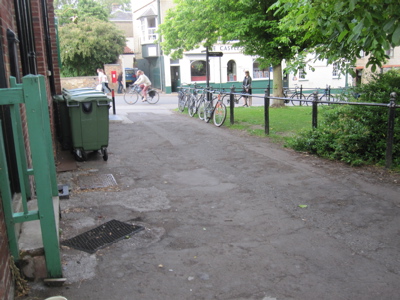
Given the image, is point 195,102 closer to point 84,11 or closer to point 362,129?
point 362,129

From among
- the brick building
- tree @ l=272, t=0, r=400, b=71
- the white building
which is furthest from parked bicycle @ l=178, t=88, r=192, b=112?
the white building

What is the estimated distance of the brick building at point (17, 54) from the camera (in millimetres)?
3174

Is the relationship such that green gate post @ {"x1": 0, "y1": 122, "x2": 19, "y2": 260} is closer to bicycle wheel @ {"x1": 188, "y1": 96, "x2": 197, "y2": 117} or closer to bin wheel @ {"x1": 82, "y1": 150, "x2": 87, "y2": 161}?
bin wheel @ {"x1": 82, "y1": 150, "x2": 87, "y2": 161}

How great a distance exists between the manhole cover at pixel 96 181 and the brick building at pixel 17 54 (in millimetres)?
1617

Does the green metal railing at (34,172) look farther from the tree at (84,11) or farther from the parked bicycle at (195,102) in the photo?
the tree at (84,11)

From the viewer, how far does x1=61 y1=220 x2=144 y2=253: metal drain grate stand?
426cm

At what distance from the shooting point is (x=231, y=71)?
3925 cm

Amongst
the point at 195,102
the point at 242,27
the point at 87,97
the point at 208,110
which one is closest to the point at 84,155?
the point at 87,97

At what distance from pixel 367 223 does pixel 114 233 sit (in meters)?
2.88

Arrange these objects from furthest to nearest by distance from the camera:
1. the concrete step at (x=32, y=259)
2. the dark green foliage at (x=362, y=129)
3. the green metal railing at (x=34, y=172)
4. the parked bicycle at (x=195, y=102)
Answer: the parked bicycle at (x=195, y=102) < the dark green foliage at (x=362, y=129) < the concrete step at (x=32, y=259) < the green metal railing at (x=34, y=172)

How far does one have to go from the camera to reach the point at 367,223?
4.82 metres

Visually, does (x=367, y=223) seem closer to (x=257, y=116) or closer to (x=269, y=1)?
(x=257, y=116)

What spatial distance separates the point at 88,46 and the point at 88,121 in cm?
2997

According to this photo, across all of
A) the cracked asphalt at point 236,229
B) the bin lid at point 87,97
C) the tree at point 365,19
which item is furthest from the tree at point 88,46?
the tree at point 365,19
